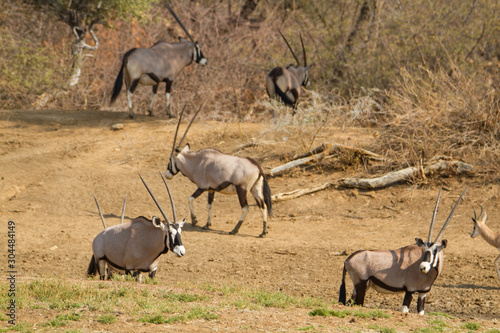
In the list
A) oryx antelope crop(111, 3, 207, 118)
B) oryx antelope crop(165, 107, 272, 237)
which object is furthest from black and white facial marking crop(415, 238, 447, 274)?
oryx antelope crop(111, 3, 207, 118)

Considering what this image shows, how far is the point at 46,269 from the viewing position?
8.85 metres

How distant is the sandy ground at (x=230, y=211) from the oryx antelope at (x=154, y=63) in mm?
1015

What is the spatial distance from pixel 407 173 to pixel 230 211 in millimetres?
3220

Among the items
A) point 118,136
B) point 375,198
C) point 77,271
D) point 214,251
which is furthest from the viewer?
point 118,136

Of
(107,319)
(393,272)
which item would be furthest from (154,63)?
(107,319)

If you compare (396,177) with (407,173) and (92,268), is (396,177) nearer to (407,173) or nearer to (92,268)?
(407,173)

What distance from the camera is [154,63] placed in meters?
14.5

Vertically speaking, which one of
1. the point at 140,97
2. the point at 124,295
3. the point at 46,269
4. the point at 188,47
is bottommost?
the point at 46,269

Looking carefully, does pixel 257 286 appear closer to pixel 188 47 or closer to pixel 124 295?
pixel 124 295

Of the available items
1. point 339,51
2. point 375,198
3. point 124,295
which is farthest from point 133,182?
point 339,51

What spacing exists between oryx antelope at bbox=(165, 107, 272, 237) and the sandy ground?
50 centimetres

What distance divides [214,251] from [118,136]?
6.02 meters

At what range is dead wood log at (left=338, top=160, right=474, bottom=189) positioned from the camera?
11586 mm

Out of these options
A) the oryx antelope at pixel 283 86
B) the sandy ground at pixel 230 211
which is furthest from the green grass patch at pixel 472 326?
the oryx antelope at pixel 283 86
